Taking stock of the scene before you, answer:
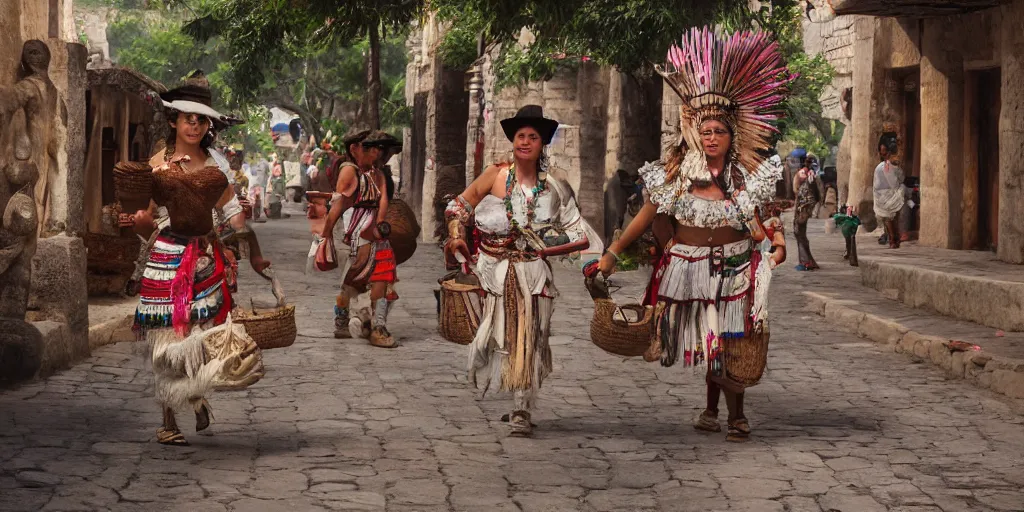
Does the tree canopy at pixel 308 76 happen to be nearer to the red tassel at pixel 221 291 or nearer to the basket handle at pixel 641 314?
the basket handle at pixel 641 314

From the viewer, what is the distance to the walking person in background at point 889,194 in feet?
65.0

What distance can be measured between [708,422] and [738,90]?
6.29 ft

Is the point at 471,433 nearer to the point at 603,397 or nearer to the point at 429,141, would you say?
the point at 603,397

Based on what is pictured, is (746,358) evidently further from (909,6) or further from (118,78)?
(118,78)

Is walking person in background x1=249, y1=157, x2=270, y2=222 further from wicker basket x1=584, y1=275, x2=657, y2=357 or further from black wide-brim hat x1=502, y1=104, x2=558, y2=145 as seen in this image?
wicker basket x1=584, y1=275, x2=657, y2=357

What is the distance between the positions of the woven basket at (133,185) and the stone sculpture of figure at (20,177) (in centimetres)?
242

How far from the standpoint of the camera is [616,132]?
2147cm

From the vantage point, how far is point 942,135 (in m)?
18.3

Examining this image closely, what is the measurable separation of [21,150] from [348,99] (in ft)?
127

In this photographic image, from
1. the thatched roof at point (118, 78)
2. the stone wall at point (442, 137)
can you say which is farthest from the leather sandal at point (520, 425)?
the stone wall at point (442, 137)

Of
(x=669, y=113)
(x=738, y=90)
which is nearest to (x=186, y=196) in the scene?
(x=738, y=90)

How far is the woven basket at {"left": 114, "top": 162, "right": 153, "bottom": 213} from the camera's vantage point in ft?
24.4

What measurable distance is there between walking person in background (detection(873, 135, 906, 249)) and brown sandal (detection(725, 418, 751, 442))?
11.9 meters

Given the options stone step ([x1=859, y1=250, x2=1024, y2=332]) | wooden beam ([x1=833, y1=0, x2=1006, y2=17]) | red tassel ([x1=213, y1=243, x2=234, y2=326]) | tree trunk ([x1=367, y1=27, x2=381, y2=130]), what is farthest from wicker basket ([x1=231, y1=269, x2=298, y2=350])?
tree trunk ([x1=367, y1=27, x2=381, y2=130])
